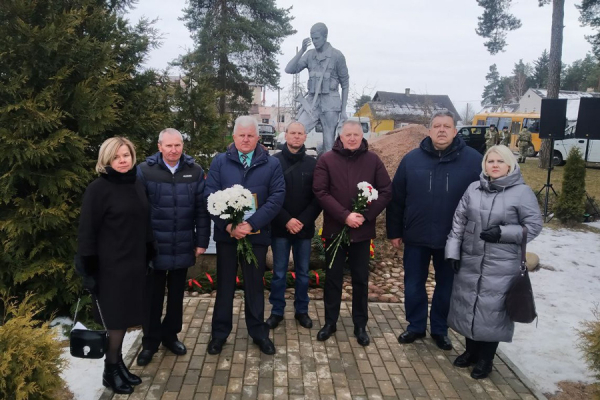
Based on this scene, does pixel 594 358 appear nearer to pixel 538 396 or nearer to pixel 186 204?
pixel 538 396

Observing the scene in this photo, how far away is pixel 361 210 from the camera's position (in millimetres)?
3822

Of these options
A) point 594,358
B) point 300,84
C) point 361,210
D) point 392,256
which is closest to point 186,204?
point 361,210

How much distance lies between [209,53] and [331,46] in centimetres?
1573

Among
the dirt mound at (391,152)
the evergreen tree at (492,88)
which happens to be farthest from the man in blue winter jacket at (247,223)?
the evergreen tree at (492,88)

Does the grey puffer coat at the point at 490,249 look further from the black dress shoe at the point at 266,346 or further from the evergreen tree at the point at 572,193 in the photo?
the evergreen tree at the point at 572,193

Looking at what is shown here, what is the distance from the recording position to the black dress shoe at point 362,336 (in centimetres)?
398

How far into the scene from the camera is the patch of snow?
329cm

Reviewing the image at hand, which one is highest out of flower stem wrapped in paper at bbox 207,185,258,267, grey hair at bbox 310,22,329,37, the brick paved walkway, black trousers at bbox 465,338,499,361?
grey hair at bbox 310,22,329,37

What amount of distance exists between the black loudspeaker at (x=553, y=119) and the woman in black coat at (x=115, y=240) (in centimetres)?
851

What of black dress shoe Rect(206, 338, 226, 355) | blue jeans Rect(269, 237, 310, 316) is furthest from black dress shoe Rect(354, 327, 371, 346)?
black dress shoe Rect(206, 338, 226, 355)

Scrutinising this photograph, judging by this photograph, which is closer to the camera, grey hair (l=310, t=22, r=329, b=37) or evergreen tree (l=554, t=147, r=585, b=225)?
grey hair (l=310, t=22, r=329, b=37)

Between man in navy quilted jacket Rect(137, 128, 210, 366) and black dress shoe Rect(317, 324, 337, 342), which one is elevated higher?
man in navy quilted jacket Rect(137, 128, 210, 366)

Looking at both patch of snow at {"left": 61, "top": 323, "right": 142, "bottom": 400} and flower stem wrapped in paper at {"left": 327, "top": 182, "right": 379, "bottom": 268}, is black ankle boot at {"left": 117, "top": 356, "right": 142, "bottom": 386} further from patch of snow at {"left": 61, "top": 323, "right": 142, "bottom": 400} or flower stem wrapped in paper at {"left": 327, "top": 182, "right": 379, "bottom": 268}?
flower stem wrapped in paper at {"left": 327, "top": 182, "right": 379, "bottom": 268}

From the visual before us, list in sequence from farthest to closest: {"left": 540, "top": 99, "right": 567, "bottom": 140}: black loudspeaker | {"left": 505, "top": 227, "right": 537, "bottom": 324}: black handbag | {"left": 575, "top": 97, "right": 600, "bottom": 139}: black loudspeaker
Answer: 1. {"left": 575, "top": 97, "right": 600, "bottom": 139}: black loudspeaker
2. {"left": 540, "top": 99, "right": 567, "bottom": 140}: black loudspeaker
3. {"left": 505, "top": 227, "right": 537, "bottom": 324}: black handbag
